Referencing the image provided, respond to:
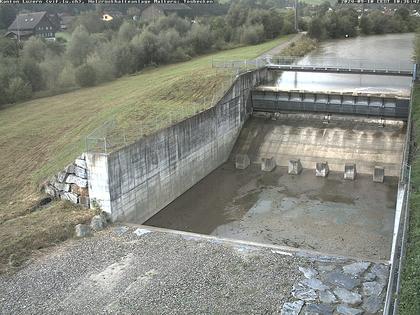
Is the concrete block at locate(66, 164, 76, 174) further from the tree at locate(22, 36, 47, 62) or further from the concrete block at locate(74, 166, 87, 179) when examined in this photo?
the tree at locate(22, 36, 47, 62)

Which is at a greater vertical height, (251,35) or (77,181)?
(251,35)

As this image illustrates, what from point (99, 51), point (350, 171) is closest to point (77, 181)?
point (350, 171)

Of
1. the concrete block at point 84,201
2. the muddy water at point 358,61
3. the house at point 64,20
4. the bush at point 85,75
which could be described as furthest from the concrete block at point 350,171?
the house at point 64,20

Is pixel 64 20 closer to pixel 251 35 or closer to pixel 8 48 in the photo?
pixel 251 35

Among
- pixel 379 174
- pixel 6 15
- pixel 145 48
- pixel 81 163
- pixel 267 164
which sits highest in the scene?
pixel 6 15

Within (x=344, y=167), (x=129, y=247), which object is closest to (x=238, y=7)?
(x=344, y=167)

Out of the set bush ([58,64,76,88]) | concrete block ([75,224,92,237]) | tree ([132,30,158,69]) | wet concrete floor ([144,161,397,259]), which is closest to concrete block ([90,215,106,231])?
concrete block ([75,224,92,237])

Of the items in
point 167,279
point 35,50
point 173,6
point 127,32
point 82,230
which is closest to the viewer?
point 167,279
